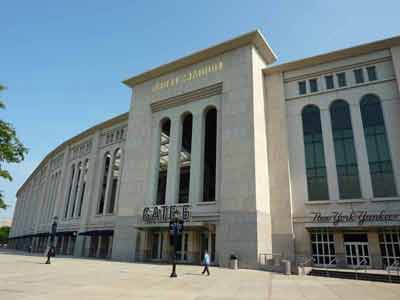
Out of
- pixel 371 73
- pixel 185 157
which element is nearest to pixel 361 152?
pixel 371 73

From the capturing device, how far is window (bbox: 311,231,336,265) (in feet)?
78.1

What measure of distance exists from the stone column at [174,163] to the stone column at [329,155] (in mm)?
14433

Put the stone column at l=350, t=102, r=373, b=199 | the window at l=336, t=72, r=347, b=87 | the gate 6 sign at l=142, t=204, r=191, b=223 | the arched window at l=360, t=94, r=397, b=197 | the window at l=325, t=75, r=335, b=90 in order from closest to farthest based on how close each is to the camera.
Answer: the arched window at l=360, t=94, r=397, b=197, the stone column at l=350, t=102, r=373, b=199, the gate 6 sign at l=142, t=204, r=191, b=223, the window at l=336, t=72, r=347, b=87, the window at l=325, t=75, r=335, b=90

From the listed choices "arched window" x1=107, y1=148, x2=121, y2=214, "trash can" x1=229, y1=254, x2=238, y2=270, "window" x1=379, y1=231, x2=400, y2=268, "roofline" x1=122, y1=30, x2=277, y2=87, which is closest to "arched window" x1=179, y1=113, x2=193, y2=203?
"roofline" x1=122, y1=30, x2=277, y2=87

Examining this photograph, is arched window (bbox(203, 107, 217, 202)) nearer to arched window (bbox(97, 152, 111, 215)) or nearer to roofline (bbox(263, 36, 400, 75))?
roofline (bbox(263, 36, 400, 75))

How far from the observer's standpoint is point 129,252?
2961cm

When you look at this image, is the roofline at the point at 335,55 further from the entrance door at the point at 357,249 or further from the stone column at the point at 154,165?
the entrance door at the point at 357,249

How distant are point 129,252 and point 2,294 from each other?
807 inches

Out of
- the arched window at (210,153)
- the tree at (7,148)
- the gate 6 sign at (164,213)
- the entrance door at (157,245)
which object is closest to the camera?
the tree at (7,148)

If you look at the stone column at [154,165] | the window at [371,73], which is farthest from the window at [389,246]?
the stone column at [154,165]

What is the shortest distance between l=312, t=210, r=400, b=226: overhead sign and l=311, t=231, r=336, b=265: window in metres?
1.33

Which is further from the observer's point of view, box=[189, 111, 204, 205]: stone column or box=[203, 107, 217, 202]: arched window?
box=[203, 107, 217, 202]: arched window

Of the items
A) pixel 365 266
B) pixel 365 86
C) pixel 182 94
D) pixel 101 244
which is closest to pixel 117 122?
pixel 182 94

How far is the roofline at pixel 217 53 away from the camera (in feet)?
94.8
